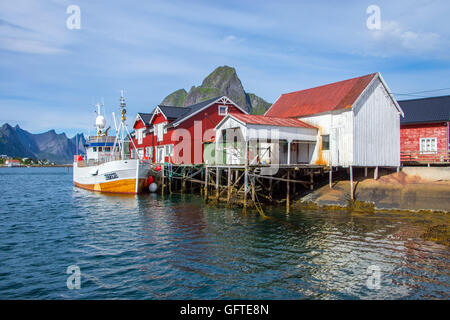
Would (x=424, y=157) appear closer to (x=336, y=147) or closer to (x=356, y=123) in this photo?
(x=356, y=123)

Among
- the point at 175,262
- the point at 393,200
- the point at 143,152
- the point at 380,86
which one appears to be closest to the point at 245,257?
the point at 175,262

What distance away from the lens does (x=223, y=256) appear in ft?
41.8

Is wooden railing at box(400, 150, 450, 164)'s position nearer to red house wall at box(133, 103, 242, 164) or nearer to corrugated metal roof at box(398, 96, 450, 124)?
corrugated metal roof at box(398, 96, 450, 124)

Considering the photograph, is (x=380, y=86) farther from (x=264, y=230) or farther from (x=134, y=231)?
(x=134, y=231)

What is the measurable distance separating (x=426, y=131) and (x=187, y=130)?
77.5ft

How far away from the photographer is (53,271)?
11.3 m

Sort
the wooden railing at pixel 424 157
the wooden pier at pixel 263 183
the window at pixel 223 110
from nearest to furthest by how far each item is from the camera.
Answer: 1. the wooden pier at pixel 263 183
2. the wooden railing at pixel 424 157
3. the window at pixel 223 110

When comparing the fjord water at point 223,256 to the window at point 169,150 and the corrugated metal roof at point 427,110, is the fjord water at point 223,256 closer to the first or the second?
the corrugated metal roof at point 427,110

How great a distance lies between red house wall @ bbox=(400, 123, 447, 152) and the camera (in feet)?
99.9

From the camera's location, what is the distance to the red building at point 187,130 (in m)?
36.7

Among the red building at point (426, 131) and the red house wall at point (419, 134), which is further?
the red house wall at point (419, 134)

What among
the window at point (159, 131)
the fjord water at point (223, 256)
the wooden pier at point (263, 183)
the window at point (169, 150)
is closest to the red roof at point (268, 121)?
the wooden pier at point (263, 183)

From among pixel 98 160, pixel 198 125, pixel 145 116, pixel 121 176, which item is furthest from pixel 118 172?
pixel 145 116
